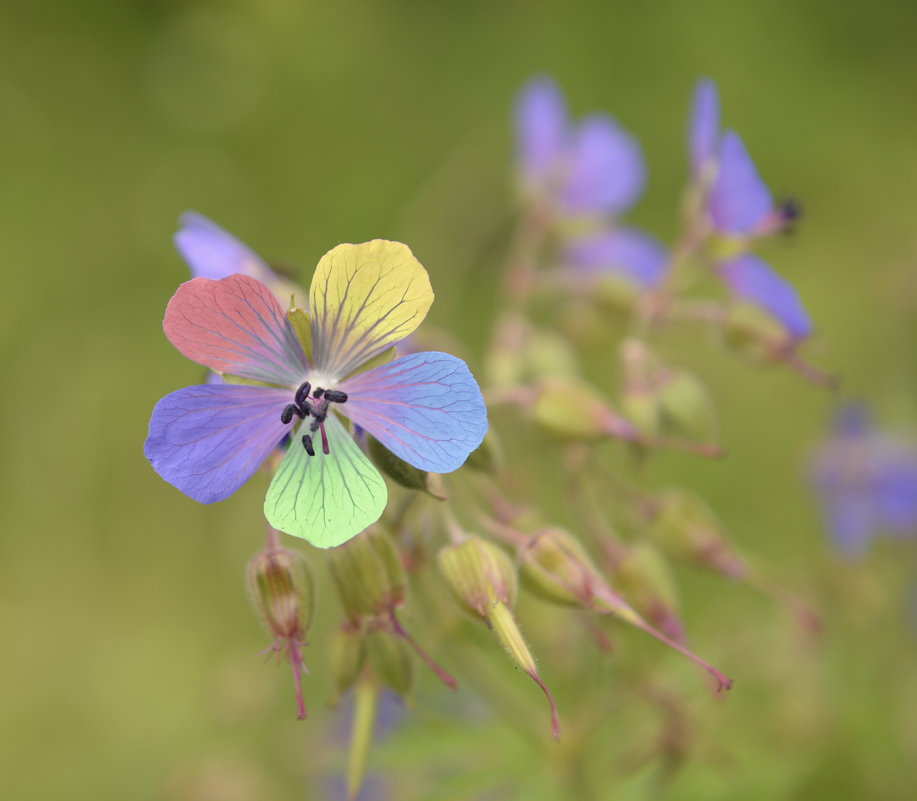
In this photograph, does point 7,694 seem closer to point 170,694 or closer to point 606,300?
point 170,694

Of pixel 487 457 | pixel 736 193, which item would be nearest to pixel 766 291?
pixel 736 193

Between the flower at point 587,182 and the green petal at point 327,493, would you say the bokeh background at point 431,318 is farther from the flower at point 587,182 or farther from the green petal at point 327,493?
the flower at point 587,182

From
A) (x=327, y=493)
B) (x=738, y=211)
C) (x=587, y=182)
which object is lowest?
(x=327, y=493)

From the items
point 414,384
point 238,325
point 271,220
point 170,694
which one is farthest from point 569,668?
point 271,220

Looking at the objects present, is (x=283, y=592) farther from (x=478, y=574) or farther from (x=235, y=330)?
(x=235, y=330)

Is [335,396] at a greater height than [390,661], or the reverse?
[335,396]

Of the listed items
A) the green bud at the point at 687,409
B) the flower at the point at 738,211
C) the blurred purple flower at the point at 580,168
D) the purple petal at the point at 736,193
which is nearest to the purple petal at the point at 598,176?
the blurred purple flower at the point at 580,168

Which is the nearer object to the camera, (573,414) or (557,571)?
(557,571)
